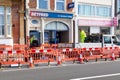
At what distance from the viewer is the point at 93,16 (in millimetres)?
36250

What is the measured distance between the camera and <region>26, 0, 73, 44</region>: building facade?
30.4 metres

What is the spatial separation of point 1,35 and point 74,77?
15.2 metres

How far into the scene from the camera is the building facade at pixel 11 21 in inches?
1041

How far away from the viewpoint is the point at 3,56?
16.9m

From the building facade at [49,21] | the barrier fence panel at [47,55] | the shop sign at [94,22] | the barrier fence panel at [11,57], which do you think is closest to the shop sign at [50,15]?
the building facade at [49,21]

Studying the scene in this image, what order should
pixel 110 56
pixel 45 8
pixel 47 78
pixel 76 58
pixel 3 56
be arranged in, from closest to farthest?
1. pixel 47 78
2. pixel 3 56
3. pixel 76 58
4. pixel 110 56
5. pixel 45 8

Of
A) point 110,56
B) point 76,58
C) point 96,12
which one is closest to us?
point 76,58

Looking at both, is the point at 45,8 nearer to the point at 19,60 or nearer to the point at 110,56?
the point at 110,56

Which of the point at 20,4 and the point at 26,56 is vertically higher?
the point at 20,4

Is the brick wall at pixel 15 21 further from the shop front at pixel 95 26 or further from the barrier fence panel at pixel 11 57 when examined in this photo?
the barrier fence panel at pixel 11 57

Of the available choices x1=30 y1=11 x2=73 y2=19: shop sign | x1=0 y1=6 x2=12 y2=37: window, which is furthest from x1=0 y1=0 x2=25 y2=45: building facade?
x1=30 y1=11 x2=73 y2=19: shop sign

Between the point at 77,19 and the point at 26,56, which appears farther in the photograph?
the point at 77,19

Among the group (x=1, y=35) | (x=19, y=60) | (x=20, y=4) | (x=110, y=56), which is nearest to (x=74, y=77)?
(x=19, y=60)

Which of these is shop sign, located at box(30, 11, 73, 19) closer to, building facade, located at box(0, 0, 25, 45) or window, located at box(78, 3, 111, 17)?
building facade, located at box(0, 0, 25, 45)
